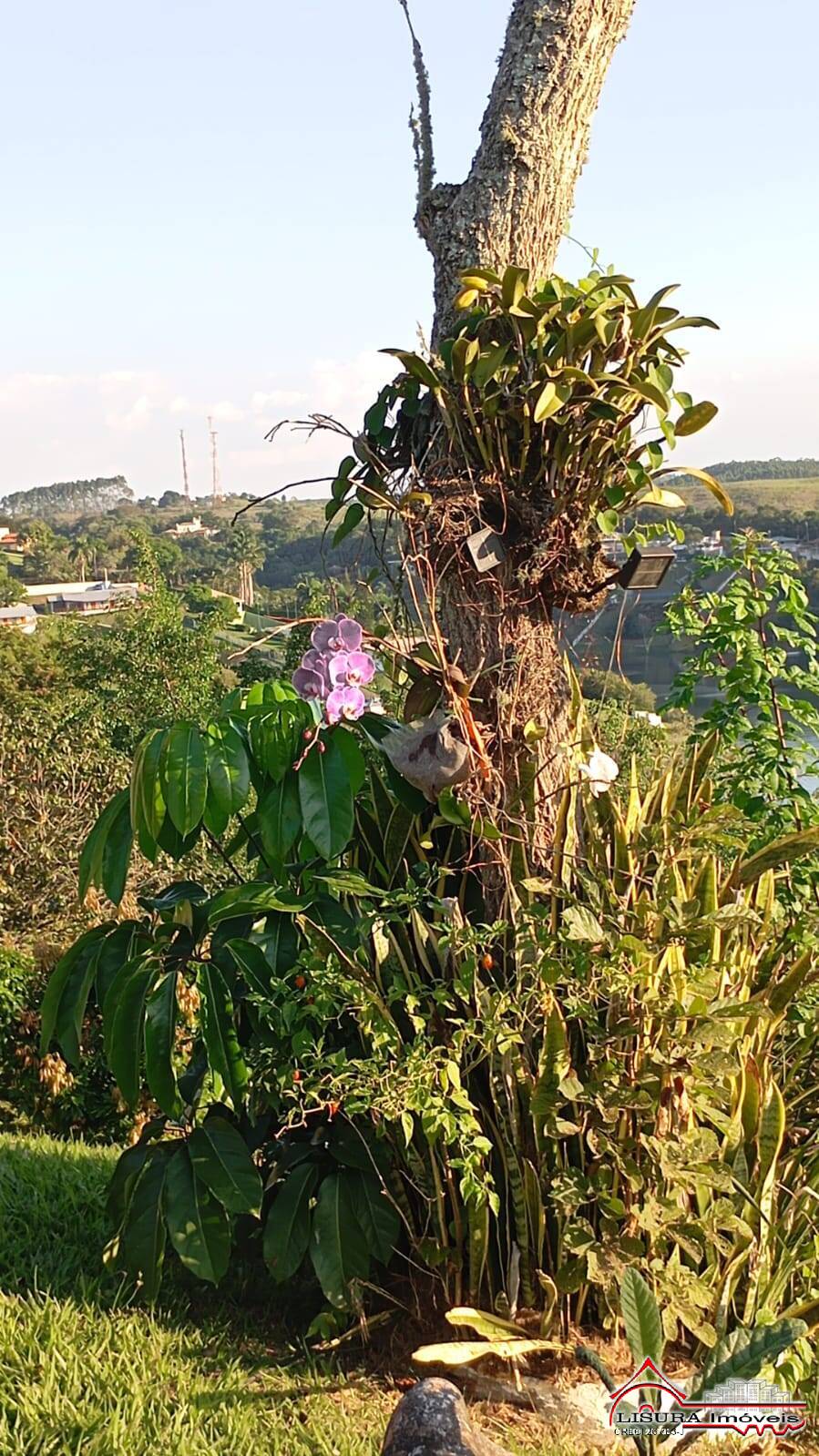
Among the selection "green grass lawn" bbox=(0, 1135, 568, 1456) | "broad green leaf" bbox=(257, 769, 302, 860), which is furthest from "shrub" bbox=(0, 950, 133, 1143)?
"broad green leaf" bbox=(257, 769, 302, 860)

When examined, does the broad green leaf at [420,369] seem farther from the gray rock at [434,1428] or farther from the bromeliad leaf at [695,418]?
the gray rock at [434,1428]

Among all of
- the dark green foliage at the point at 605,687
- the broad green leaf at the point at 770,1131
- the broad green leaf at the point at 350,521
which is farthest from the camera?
the dark green foliage at the point at 605,687

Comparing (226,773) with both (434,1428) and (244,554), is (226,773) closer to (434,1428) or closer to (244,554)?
(434,1428)

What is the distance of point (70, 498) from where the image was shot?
→ 104 metres

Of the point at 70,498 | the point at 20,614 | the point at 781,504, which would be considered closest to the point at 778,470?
the point at 781,504

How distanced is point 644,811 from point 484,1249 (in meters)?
0.91

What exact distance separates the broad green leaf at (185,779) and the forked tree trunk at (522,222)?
546 millimetres

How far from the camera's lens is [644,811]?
2.47 metres

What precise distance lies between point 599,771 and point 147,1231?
1.23 m

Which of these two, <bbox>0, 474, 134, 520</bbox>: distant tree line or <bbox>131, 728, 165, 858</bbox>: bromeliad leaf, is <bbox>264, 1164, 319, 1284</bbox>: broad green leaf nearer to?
<bbox>131, 728, 165, 858</bbox>: bromeliad leaf

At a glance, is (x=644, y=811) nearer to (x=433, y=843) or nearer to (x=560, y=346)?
(x=433, y=843)

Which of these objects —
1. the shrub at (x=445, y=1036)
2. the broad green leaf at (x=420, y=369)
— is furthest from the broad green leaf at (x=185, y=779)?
the broad green leaf at (x=420, y=369)

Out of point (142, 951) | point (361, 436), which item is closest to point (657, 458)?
point (361, 436)

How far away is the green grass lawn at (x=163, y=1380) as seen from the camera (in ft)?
6.17
